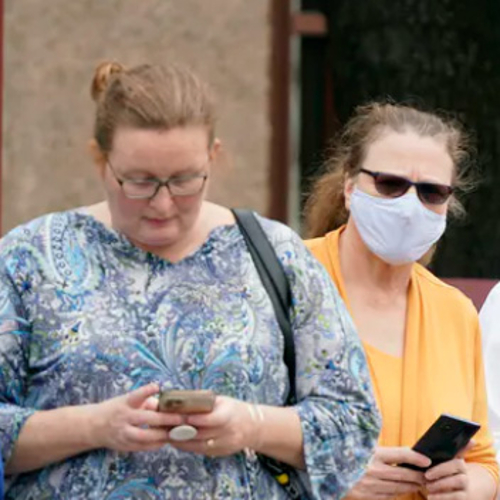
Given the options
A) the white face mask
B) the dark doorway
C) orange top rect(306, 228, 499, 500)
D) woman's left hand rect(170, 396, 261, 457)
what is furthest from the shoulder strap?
the dark doorway

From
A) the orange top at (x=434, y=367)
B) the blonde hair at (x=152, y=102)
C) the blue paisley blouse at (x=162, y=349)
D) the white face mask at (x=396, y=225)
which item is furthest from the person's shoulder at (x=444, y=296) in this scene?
the blonde hair at (x=152, y=102)

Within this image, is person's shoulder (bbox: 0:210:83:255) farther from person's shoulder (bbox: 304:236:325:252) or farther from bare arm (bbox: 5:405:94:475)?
person's shoulder (bbox: 304:236:325:252)

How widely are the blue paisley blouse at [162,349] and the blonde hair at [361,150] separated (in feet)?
3.97

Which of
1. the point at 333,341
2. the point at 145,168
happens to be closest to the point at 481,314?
the point at 333,341

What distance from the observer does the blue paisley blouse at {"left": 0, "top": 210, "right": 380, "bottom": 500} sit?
129 inches

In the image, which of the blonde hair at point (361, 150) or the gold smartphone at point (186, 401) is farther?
the blonde hair at point (361, 150)

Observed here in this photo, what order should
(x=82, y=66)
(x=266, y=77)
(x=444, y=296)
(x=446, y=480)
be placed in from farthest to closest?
(x=266, y=77), (x=82, y=66), (x=444, y=296), (x=446, y=480)

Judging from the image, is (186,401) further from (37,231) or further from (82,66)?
(82,66)

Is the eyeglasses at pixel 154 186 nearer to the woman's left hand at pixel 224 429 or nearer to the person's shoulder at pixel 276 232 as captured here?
the person's shoulder at pixel 276 232

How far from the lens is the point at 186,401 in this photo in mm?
3150

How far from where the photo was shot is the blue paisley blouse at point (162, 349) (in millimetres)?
3285

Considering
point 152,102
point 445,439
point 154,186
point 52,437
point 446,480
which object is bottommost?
point 446,480

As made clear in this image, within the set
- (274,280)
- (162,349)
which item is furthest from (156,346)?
(274,280)

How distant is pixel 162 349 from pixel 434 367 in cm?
127
